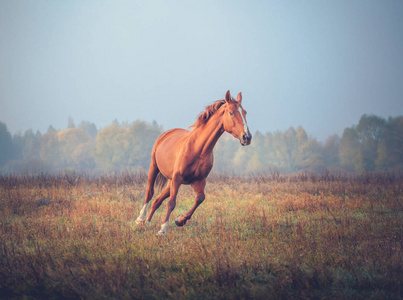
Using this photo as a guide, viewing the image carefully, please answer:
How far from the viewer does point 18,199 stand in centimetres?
1018

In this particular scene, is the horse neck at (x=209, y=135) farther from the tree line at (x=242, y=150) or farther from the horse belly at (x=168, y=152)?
the tree line at (x=242, y=150)

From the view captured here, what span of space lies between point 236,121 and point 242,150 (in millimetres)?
89839

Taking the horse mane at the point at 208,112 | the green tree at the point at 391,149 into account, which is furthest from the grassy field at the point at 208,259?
the green tree at the point at 391,149

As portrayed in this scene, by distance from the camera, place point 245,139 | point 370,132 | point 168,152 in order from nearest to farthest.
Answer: point 245,139 → point 168,152 → point 370,132

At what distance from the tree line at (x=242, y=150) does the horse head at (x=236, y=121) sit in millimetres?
51213

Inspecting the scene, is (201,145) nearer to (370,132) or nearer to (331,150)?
(370,132)

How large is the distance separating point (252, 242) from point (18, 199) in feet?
27.6

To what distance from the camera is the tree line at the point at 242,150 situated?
199 feet

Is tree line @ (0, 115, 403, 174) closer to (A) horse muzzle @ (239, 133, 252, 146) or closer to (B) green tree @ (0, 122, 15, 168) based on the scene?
(B) green tree @ (0, 122, 15, 168)

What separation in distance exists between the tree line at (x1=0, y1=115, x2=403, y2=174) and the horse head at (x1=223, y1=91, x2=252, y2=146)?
168 ft

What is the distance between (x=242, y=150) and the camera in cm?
9488

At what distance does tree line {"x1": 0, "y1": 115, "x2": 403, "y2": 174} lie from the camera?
6062cm

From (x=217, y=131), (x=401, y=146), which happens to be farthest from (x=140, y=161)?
(x=217, y=131)

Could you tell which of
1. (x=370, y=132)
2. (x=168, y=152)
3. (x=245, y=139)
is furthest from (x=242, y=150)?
(x=245, y=139)
